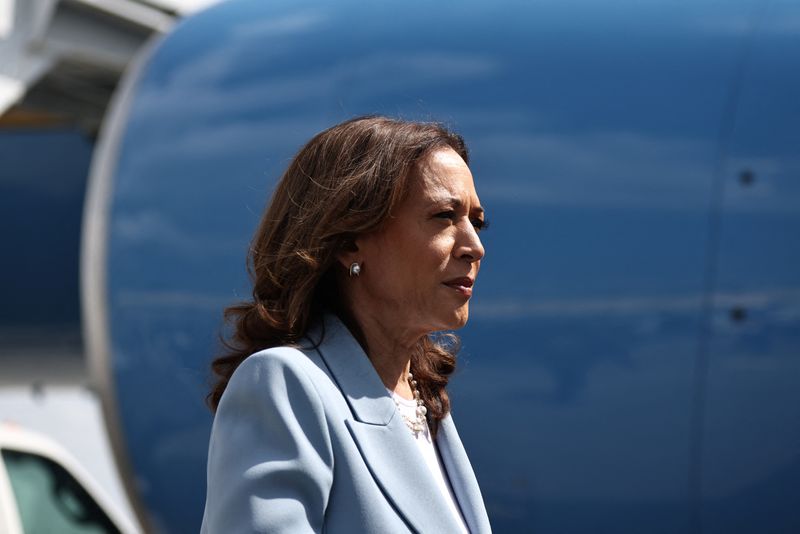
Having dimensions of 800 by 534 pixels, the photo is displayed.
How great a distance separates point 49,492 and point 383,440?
3.15 metres

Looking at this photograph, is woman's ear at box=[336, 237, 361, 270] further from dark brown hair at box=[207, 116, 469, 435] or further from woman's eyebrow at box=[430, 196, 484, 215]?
woman's eyebrow at box=[430, 196, 484, 215]

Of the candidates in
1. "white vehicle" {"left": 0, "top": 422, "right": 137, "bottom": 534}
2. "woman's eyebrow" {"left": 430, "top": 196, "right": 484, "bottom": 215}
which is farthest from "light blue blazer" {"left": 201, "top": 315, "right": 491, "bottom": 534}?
"white vehicle" {"left": 0, "top": 422, "right": 137, "bottom": 534}

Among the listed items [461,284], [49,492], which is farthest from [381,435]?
[49,492]

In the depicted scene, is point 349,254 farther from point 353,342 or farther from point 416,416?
point 416,416

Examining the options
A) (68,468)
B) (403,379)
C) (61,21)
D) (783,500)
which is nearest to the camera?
(403,379)

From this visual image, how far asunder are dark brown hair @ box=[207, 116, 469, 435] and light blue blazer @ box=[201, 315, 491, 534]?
9 centimetres

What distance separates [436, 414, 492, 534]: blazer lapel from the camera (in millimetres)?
1759

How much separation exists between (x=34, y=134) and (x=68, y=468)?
19.1 m

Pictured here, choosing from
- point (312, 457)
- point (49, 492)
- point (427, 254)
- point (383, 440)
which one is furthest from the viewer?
point (49, 492)

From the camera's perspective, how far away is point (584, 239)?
13.2 feet

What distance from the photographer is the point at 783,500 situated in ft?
12.7

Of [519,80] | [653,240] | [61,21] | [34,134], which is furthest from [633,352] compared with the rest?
[34,134]

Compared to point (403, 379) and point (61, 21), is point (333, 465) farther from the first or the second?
point (61, 21)

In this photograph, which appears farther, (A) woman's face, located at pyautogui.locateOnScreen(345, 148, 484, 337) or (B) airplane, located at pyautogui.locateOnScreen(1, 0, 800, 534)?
(B) airplane, located at pyautogui.locateOnScreen(1, 0, 800, 534)
